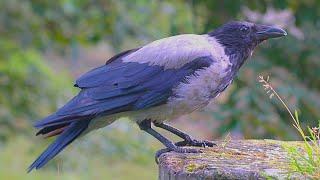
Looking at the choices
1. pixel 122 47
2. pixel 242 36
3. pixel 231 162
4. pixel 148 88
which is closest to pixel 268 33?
pixel 242 36

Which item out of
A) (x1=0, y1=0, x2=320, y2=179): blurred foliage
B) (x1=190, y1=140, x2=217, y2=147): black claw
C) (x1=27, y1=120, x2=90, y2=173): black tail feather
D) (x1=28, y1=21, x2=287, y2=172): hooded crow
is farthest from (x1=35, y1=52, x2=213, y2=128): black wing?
(x1=0, y1=0, x2=320, y2=179): blurred foliage

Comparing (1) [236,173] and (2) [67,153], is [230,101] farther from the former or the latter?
(1) [236,173]

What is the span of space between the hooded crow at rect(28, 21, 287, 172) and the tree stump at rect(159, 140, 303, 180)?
0.45 meters

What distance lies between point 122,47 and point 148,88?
2947 mm

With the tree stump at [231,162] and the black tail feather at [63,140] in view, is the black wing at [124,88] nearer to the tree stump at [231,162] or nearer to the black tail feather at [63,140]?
the black tail feather at [63,140]

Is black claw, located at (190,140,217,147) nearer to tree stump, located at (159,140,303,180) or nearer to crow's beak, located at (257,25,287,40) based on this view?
tree stump, located at (159,140,303,180)

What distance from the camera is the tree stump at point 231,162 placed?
4.00 metres

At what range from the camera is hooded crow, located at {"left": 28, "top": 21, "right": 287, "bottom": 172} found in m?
5.20

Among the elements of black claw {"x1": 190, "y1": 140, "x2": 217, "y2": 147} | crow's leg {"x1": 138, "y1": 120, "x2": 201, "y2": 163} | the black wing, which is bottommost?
black claw {"x1": 190, "y1": 140, "x2": 217, "y2": 147}

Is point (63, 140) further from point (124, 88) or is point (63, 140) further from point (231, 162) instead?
point (231, 162)

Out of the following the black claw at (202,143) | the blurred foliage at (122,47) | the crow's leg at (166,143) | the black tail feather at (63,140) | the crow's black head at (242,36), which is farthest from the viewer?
the blurred foliage at (122,47)

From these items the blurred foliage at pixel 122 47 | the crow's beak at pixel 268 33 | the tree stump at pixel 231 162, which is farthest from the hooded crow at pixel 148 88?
the blurred foliage at pixel 122 47

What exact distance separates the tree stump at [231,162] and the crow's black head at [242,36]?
0.88 meters

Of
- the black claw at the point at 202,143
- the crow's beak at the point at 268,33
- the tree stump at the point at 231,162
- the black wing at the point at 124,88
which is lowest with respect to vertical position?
the black claw at the point at 202,143
